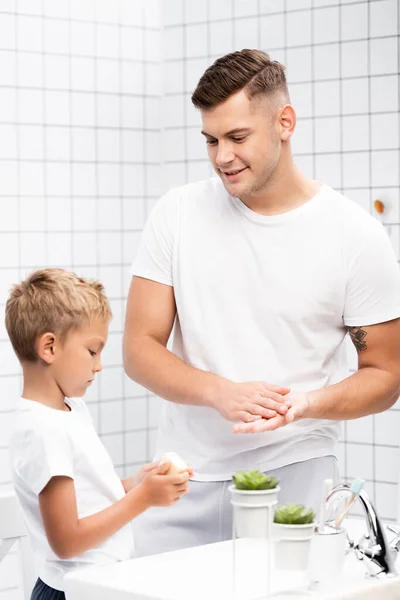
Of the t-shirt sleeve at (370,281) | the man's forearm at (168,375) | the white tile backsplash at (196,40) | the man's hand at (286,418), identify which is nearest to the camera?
the man's hand at (286,418)

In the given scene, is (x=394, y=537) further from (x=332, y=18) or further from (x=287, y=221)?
(x=332, y=18)

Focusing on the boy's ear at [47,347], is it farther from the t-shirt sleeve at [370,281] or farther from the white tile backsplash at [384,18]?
the white tile backsplash at [384,18]

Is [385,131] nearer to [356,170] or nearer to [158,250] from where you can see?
[356,170]

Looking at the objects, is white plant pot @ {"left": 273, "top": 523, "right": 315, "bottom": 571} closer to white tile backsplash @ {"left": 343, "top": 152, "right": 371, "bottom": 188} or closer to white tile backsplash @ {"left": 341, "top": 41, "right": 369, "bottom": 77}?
white tile backsplash @ {"left": 343, "top": 152, "right": 371, "bottom": 188}

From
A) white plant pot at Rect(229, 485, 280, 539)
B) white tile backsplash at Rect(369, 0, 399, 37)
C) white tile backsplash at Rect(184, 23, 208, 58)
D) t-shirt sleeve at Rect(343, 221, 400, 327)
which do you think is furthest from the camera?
white tile backsplash at Rect(184, 23, 208, 58)

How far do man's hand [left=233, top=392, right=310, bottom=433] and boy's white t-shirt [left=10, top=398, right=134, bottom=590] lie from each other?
25 centimetres

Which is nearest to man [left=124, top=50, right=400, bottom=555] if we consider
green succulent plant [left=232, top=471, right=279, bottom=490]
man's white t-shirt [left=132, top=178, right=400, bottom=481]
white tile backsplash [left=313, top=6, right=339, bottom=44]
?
man's white t-shirt [left=132, top=178, right=400, bottom=481]

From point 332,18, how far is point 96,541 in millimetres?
2225

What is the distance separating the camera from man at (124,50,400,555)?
201cm

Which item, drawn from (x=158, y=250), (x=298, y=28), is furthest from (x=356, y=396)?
(x=298, y=28)

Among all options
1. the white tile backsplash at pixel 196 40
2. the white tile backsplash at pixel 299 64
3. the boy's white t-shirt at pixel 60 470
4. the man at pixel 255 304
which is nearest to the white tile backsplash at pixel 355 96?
the white tile backsplash at pixel 299 64

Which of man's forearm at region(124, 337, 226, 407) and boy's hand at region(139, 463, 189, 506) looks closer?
boy's hand at region(139, 463, 189, 506)

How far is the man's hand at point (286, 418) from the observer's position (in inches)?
71.4

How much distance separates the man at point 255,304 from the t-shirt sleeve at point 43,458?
1.35 feet
